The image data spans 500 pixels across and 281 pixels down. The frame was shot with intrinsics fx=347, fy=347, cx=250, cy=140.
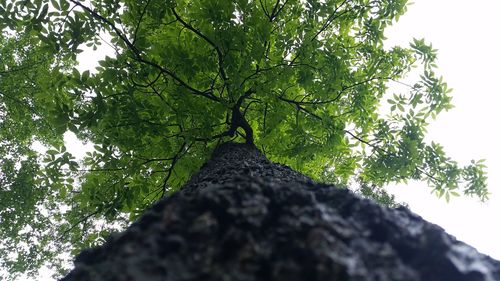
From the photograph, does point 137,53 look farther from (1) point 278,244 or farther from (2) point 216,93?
(1) point 278,244

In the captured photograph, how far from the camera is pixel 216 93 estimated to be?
5.23 m

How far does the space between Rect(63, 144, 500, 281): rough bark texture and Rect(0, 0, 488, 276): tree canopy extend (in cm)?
288

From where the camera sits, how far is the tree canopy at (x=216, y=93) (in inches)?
159

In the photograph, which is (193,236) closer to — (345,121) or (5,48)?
(345,121)

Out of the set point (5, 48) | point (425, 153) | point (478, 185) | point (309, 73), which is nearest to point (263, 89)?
Answer: point (309, 73)

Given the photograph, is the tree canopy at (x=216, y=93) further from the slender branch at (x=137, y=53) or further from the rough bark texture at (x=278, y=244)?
the rough bark texture at (x=278, y=244)

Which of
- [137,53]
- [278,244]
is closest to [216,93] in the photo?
[137,53]

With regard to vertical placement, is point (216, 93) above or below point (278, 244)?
above

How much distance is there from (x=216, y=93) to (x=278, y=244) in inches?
167

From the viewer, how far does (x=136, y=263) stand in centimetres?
106

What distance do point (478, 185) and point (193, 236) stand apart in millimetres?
5495

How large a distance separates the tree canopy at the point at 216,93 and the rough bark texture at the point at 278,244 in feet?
9.46

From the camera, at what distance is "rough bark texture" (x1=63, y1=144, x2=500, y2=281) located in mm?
1048

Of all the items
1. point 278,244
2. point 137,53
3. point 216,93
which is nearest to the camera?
point 278,244
